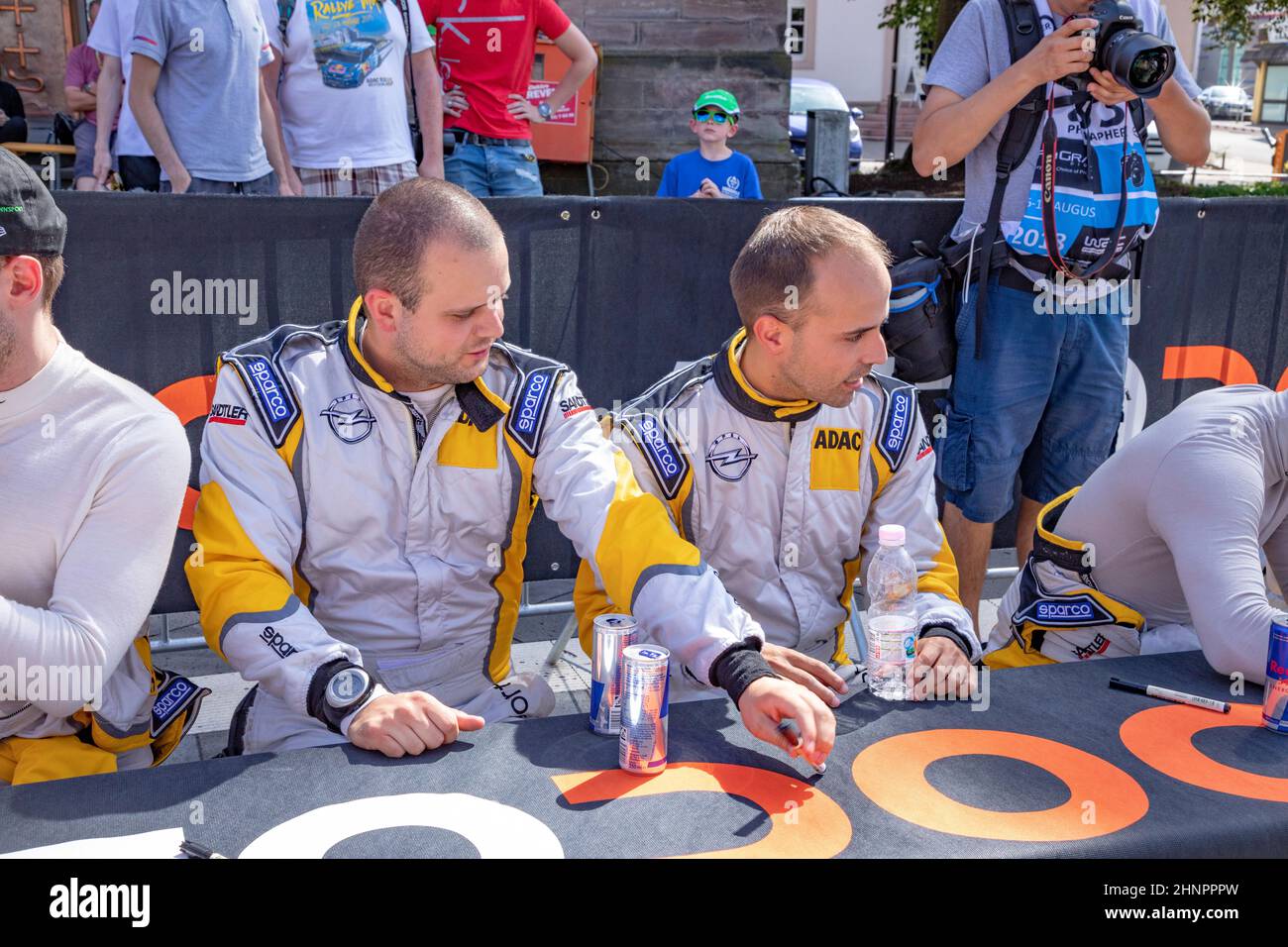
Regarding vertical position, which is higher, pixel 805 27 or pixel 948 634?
pixel 805 27

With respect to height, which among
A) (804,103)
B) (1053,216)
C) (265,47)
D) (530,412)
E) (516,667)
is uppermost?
(804,103)

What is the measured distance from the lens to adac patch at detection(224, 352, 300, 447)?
8.12 feet

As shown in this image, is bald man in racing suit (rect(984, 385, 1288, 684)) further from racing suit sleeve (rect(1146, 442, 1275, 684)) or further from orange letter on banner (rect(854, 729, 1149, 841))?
orange letter on banner (rect(854, 729, 1149, 841))

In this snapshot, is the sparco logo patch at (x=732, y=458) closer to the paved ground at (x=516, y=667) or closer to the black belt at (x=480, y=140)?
the paved ground at (x=516, y=667)

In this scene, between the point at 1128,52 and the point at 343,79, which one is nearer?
the point at 1128,52

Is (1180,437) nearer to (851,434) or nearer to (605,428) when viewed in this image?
(851,434)

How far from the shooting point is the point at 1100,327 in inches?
157

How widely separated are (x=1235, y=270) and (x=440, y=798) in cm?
451

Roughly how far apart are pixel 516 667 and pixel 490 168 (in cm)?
248

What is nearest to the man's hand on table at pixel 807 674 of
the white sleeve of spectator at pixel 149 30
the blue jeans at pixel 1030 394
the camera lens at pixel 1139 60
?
the blue jeans at pixel 1030 394

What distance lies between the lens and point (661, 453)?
9.02 feet

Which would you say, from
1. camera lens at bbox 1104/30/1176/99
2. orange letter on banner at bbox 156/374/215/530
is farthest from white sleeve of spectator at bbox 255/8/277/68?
camera lens at bbox 1104/30/1176/99

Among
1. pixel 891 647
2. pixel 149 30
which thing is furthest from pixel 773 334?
pixel 149 30

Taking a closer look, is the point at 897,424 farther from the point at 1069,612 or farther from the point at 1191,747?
the point at 1191,747
